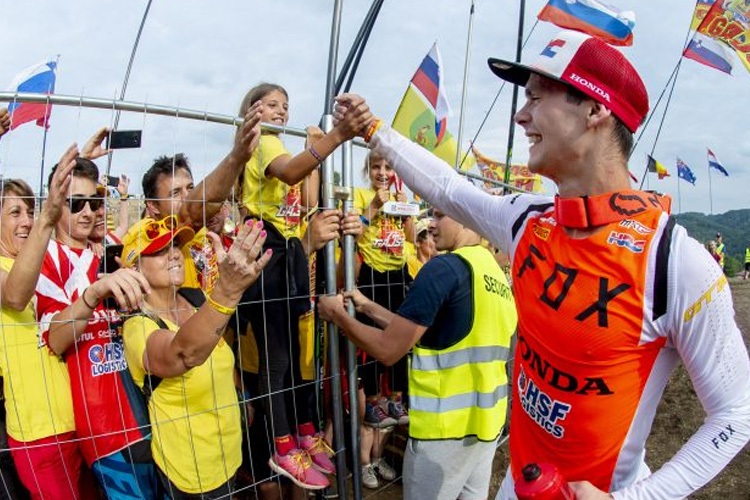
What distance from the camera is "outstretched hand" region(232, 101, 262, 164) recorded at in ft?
6.79

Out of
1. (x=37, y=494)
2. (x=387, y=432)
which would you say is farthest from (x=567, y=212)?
(x=387, y=432)

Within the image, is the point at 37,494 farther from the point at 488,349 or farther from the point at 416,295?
the point at 488,349

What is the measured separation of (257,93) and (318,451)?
6.40 ft

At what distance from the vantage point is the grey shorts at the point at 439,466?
236 cm

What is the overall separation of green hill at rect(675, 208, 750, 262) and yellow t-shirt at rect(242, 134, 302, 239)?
7382 cm

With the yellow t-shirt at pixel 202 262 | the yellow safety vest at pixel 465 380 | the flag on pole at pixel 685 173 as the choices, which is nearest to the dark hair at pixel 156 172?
the yellow t-shirt at pixel 202 262

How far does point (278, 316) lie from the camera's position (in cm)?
266

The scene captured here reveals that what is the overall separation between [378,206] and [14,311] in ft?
7.61

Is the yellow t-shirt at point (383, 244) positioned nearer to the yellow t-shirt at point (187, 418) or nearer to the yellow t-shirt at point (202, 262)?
the yellow t-shirt at point (202, 262)

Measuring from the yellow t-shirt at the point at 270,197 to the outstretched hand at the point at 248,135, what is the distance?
287 mm

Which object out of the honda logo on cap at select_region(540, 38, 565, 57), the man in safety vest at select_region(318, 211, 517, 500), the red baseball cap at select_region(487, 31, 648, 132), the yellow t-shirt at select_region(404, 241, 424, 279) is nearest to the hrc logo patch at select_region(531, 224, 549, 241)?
the red baseball cap at select_region(487, 31, 648, 132)

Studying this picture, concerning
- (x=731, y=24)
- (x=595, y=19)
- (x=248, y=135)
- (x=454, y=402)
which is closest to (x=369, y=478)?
(x=454, y=402)

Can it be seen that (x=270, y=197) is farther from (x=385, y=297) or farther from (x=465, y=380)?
(x=385, y=297)

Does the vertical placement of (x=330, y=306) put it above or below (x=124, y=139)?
below
